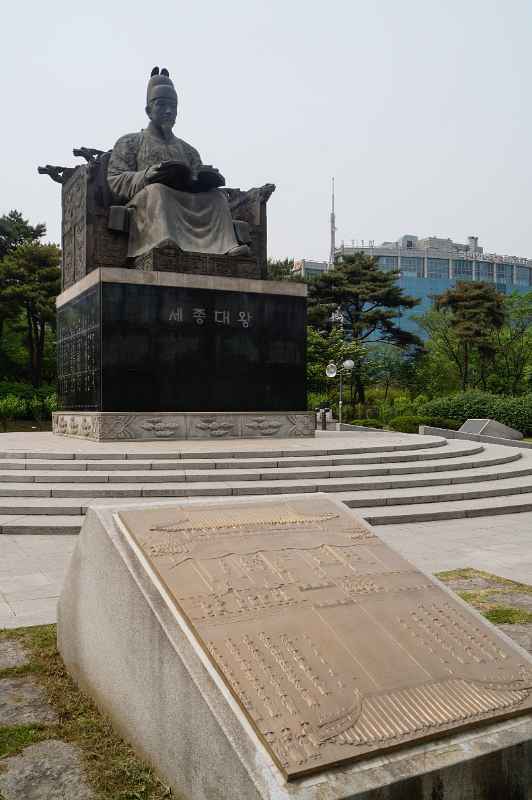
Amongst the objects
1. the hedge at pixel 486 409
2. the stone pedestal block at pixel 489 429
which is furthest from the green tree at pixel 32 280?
the stone pedestal block at pixel 489 429

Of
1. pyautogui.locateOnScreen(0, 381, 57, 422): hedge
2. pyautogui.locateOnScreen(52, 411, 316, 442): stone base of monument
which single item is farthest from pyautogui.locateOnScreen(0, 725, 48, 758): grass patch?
pyautogui.locateOnScreen(0, 381, 57, 422): hedge

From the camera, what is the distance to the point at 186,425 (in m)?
11.7

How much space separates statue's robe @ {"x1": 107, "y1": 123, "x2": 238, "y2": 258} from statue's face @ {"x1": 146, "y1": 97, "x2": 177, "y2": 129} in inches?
8.1

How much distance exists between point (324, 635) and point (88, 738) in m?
1.06

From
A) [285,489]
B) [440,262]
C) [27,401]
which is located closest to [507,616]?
[285,489]

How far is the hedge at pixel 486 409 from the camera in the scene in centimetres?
2161

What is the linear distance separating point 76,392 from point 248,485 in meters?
6.09

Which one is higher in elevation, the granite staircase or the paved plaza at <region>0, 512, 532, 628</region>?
the granite staircase

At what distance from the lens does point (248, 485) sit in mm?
7961

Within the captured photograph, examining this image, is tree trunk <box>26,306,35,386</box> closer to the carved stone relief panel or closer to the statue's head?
the carved stone relief panel

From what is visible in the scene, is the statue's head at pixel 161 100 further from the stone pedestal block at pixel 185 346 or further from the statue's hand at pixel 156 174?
the stone pedestal block at pixel 185 346

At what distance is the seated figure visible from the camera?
488 inches

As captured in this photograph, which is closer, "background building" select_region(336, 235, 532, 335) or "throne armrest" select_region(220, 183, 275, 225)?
"throne armrest" select_region(220, 183, 275, 225)

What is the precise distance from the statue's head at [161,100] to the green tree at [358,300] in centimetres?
2022
